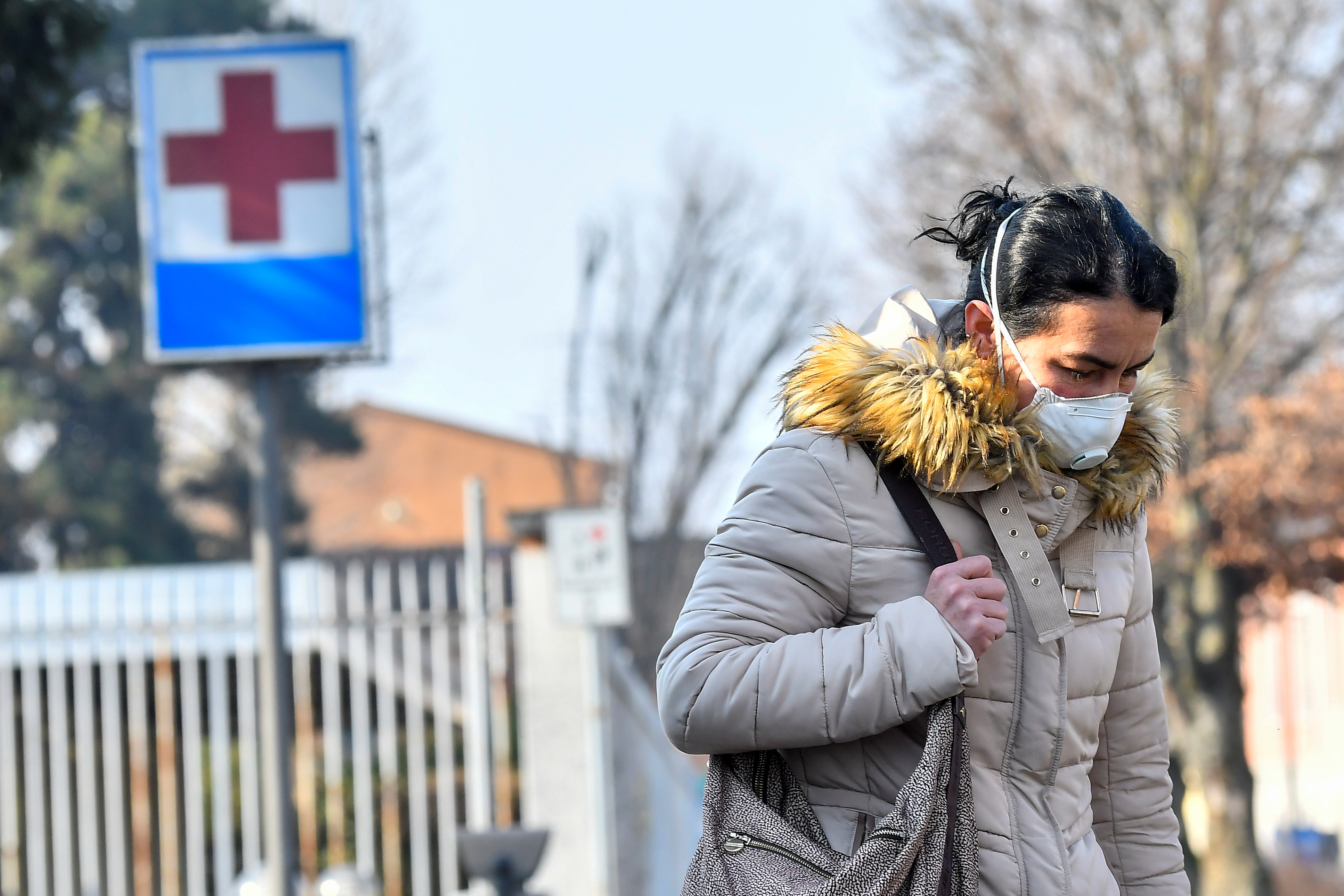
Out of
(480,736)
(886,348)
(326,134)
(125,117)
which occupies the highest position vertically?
(125,117)

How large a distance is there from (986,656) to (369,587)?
7.12 metres

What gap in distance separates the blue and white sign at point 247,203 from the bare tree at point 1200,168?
8.31 m

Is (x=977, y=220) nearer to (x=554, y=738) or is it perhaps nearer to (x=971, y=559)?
(x=971, y=559)

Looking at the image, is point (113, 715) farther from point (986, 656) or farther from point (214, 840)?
point (986, 656)

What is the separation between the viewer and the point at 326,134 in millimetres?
4684

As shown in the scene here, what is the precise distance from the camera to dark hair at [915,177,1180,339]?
6.45ft

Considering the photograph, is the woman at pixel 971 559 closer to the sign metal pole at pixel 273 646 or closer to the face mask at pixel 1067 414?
the face mask at pixel 1067 414

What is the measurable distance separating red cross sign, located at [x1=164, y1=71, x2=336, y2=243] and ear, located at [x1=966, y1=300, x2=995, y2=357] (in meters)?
3.01

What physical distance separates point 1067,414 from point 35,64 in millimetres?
5903

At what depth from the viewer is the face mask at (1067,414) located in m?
2.01

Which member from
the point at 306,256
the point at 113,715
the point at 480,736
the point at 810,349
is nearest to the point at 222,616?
the point at 113,715

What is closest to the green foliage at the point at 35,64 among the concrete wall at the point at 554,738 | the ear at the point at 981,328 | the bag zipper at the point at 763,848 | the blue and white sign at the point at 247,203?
the blue and white sign at the point at 247,203

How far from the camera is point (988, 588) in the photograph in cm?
184

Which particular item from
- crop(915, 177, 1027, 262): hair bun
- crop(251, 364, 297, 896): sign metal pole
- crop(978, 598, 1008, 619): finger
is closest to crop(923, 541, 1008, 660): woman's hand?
crop(978, 598, 1008, 619): finger
